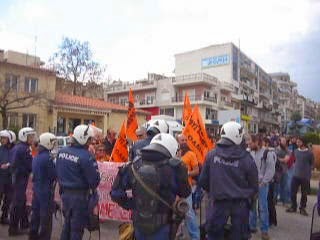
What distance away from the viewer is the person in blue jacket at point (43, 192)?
20.9 ft

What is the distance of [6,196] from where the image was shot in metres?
8.28

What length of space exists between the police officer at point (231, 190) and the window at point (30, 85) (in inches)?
1208

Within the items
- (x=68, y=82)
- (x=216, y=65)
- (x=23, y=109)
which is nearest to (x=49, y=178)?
(x=23, y=109)

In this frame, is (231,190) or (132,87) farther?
(132,87)

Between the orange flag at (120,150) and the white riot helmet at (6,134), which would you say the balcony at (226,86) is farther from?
the white riot helmet at (6,134)

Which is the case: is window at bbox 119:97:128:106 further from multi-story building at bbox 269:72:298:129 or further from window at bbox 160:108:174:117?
multi-story building at bbox 269:72:298:129

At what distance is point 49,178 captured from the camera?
6504 mm

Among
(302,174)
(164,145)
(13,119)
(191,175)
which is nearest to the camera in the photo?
(164,145)

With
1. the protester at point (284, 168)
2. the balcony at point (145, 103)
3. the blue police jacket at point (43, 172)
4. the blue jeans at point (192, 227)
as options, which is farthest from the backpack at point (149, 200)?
the balcony at point (145, 103)

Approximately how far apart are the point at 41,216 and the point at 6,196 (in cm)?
229

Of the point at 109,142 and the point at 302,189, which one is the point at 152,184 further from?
the point at 109,142

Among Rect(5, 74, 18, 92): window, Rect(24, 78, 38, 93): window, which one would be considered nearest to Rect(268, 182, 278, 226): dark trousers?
Rect(5, 74, 18, 92): window

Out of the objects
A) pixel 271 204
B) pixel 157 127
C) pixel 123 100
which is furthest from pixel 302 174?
pixel 123 100

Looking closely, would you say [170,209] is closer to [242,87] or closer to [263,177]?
[263,177]
